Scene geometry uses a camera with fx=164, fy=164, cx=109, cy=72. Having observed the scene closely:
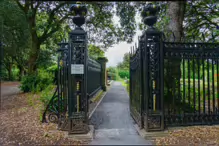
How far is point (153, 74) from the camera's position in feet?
14.2

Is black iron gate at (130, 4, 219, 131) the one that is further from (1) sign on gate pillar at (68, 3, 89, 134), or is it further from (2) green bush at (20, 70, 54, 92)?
(2) green bush at (20, 70, 54, 92)

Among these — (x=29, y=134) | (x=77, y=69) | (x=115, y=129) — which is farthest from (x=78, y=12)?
(x=29, y=134)

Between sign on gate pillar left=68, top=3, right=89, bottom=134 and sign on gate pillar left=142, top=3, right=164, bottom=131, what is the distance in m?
1.59

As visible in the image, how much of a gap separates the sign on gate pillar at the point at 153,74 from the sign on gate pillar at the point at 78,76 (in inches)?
62.7

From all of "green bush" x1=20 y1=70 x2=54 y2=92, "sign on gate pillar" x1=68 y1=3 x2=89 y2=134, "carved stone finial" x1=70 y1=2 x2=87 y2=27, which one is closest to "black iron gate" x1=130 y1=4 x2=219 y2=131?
"sign on gate pillar" x1=68 y1=3 x2=89 y2=134

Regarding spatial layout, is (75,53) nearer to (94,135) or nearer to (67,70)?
(67,70)

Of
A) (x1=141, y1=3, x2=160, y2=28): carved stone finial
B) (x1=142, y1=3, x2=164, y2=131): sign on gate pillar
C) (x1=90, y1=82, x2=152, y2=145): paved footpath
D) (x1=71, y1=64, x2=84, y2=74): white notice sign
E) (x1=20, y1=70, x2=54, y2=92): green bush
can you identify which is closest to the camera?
(x1=90, y1=82, x2=152, y2=145): paved footpath

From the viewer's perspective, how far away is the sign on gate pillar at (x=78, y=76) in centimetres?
414

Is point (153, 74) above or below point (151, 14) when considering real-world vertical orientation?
below

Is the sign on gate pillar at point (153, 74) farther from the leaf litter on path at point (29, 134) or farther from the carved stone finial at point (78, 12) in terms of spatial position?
the leaf litter on path at point (29, 134)

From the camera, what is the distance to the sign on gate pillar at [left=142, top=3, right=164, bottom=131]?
4246mm

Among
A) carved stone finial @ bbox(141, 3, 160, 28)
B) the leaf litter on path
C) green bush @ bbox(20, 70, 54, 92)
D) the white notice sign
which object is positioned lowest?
the leaf litter on path

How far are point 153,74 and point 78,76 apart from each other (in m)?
1.97

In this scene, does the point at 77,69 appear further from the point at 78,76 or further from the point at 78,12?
the point at 78,12
